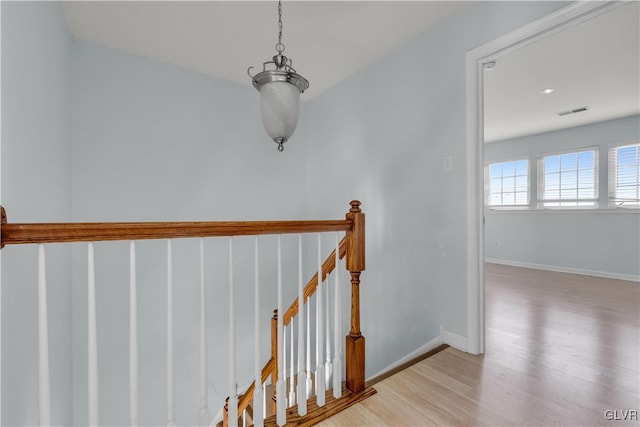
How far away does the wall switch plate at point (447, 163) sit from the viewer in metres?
2.12

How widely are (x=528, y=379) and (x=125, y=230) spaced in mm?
2185

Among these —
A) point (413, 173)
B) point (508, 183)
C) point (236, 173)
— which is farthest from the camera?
point (508, 183)

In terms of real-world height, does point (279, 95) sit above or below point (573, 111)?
below

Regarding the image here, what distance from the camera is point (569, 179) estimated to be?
496cm

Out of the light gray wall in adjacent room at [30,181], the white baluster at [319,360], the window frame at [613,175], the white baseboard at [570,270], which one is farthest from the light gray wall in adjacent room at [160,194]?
the window frame at [613,175]

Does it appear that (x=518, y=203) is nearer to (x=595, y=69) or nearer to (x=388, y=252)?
(x=595, y=69)

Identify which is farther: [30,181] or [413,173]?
[413,173]

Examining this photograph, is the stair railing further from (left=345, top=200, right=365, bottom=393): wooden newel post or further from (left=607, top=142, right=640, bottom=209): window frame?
(left=607, top=142, right=640, bottom=209): window frame

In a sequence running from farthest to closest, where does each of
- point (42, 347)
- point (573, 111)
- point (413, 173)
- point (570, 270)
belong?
point (570, 270) < point (573, 111) < point (413, 173) < point (42, 347)

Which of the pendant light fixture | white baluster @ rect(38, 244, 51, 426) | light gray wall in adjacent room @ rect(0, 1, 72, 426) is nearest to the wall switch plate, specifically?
the pendant light fixture

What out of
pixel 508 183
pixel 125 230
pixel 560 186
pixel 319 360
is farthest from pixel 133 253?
pixel 508 183

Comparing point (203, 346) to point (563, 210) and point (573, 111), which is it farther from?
point (563, 210)

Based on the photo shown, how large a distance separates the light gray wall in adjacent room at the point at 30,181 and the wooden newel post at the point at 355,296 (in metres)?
1.39

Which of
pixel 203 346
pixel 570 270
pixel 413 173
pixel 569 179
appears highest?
pixel 569 179
